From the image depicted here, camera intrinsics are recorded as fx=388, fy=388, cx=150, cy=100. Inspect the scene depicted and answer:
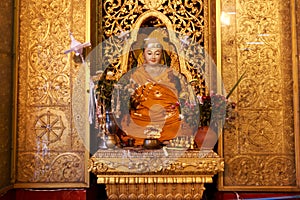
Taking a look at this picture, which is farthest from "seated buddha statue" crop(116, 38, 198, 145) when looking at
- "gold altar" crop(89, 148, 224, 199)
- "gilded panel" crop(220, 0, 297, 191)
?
"gilded panel" crop(220, 0, 297, 191)

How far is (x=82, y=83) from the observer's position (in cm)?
346

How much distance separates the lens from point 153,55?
3.86 m

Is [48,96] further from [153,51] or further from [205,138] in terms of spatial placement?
[205,138]

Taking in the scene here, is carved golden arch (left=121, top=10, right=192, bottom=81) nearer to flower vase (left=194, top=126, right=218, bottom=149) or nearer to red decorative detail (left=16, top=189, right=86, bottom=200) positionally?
flower vase (left=194, top=126, right=218, bottom=149)

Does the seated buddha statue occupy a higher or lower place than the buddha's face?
lower

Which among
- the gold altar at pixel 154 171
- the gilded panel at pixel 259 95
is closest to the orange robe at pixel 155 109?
the gold altar at pixel 154 171

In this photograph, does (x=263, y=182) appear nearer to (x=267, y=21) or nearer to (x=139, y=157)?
(x=139, y=157)

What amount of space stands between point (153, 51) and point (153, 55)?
0.04 metres

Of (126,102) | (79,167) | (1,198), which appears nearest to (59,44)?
(126,102)

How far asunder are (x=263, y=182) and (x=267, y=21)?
1.45 meters

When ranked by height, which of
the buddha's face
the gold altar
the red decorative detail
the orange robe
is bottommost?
the red decorative detail

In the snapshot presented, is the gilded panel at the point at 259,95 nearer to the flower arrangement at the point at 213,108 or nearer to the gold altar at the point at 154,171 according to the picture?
the flower arrangement at the point at 213,108

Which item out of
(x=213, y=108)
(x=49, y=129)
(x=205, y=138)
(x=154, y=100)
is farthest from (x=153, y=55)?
(x=49, y=129)

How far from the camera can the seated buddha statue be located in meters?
3.57
